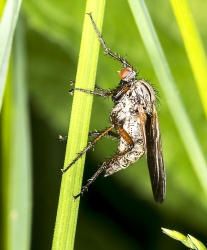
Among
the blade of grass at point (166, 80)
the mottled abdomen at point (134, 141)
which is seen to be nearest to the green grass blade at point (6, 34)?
the blade of grass at point (166, 80)

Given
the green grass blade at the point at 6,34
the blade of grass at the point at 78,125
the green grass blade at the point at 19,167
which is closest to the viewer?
the green grass blade at the point at 6,34

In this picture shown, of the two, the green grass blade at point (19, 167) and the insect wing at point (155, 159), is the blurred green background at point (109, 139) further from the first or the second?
the green grass blade at point (19, 167)

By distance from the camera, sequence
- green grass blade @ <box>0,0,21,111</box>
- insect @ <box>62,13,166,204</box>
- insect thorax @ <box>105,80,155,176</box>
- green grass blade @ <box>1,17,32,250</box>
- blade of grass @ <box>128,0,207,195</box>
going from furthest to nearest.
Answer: insect thorax @ <box>105,80,155,176</box> < insect @ <box>62,13,166,204</box> < green grass blade @ <box>1,17,32,250</box> < blade of grass @ <box>128,0,207,195</box> < green grass blade @ <box>0,0,21,111</box>

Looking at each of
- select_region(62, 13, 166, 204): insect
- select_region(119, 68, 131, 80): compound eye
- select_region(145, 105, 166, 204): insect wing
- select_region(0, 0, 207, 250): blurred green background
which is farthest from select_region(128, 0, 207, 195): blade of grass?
select_region(0, 0, 207, 250): blurred green background

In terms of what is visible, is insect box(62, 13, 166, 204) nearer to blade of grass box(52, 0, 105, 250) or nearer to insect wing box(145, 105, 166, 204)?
insect wing box(145, 105, 166, 204)

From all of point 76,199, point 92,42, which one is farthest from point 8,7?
point 76,199

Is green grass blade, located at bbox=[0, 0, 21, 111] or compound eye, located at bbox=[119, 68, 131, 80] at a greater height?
compound eye, located at bbox=[119, 68, 131, 80]

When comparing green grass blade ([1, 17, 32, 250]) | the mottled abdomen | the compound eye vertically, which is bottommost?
green grass blade ([1, 17, 32, 250])
